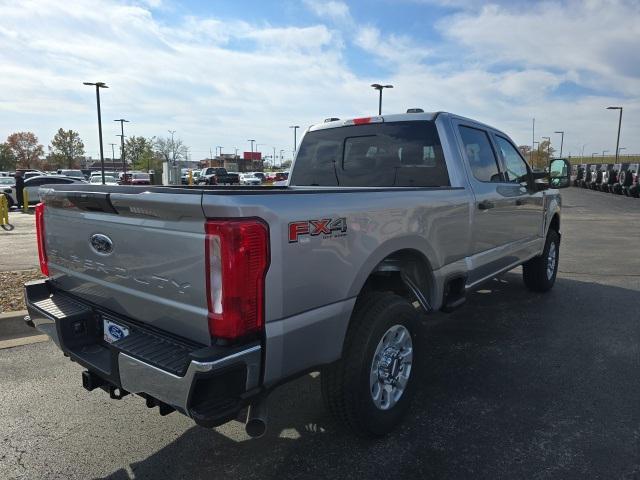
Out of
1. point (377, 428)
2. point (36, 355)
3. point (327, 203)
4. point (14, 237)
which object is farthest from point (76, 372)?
point (14, 237)

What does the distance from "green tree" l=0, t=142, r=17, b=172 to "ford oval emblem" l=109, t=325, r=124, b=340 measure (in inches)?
3992

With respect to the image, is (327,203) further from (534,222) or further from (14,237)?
(14,237)

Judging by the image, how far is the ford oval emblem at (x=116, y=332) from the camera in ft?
8.57

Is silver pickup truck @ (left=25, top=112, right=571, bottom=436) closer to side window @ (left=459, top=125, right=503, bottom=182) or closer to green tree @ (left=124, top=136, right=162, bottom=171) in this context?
side window @ (left=459, top=125, right=503, bottom=182)

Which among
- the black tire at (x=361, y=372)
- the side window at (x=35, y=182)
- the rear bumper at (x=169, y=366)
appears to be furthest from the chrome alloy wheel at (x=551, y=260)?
the side window at (x=35, y=182)

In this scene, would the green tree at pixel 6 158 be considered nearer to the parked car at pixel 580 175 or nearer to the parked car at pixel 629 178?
the parked car at pixel 580 175

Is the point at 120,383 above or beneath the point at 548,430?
above

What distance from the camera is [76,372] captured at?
396cm

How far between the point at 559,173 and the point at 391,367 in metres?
3.97

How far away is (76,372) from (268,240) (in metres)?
2.73

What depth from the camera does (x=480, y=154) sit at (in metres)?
4.50

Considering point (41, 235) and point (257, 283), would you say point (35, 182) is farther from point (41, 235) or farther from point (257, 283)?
point (257, 283)

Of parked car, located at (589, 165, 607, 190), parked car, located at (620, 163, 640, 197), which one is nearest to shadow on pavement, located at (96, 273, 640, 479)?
parked car, located at (620, 163, 640, 197)

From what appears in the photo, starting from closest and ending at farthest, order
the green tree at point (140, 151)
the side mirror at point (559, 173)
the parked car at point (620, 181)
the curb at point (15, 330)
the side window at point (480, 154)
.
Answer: the side window at point (480, 154), the curb at point (15, 330), the side mirror at point (559, 173), the parked car at point (620, 181), the green tree at point (140, 151)
